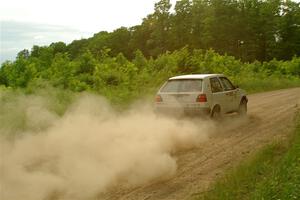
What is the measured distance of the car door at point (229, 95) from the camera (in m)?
13.7

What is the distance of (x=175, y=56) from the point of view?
3180cm

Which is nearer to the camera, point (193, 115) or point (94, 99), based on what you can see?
point (193, 115)

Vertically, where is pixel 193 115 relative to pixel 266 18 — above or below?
below

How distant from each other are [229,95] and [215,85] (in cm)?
82

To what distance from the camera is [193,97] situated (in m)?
12.4

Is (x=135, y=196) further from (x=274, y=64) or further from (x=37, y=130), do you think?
(x=274, y=64)

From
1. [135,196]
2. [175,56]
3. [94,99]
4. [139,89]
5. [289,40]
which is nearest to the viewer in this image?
[135,196]

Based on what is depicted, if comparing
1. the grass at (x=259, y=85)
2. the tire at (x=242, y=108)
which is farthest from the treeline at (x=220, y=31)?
the tire at (x=242, y=108)

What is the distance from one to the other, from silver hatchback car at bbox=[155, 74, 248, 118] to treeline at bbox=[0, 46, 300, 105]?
4842 millimetres

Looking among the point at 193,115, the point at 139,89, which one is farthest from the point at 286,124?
the point at 139,89

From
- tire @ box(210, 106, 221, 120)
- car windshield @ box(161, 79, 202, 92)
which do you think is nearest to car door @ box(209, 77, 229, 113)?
tire @ box(210, 106, 221, 120)

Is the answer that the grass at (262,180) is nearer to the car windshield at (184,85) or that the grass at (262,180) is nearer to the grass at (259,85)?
the car windshield at (184,85)

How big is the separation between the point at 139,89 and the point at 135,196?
15.9 meters

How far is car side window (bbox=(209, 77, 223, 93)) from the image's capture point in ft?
42.8
